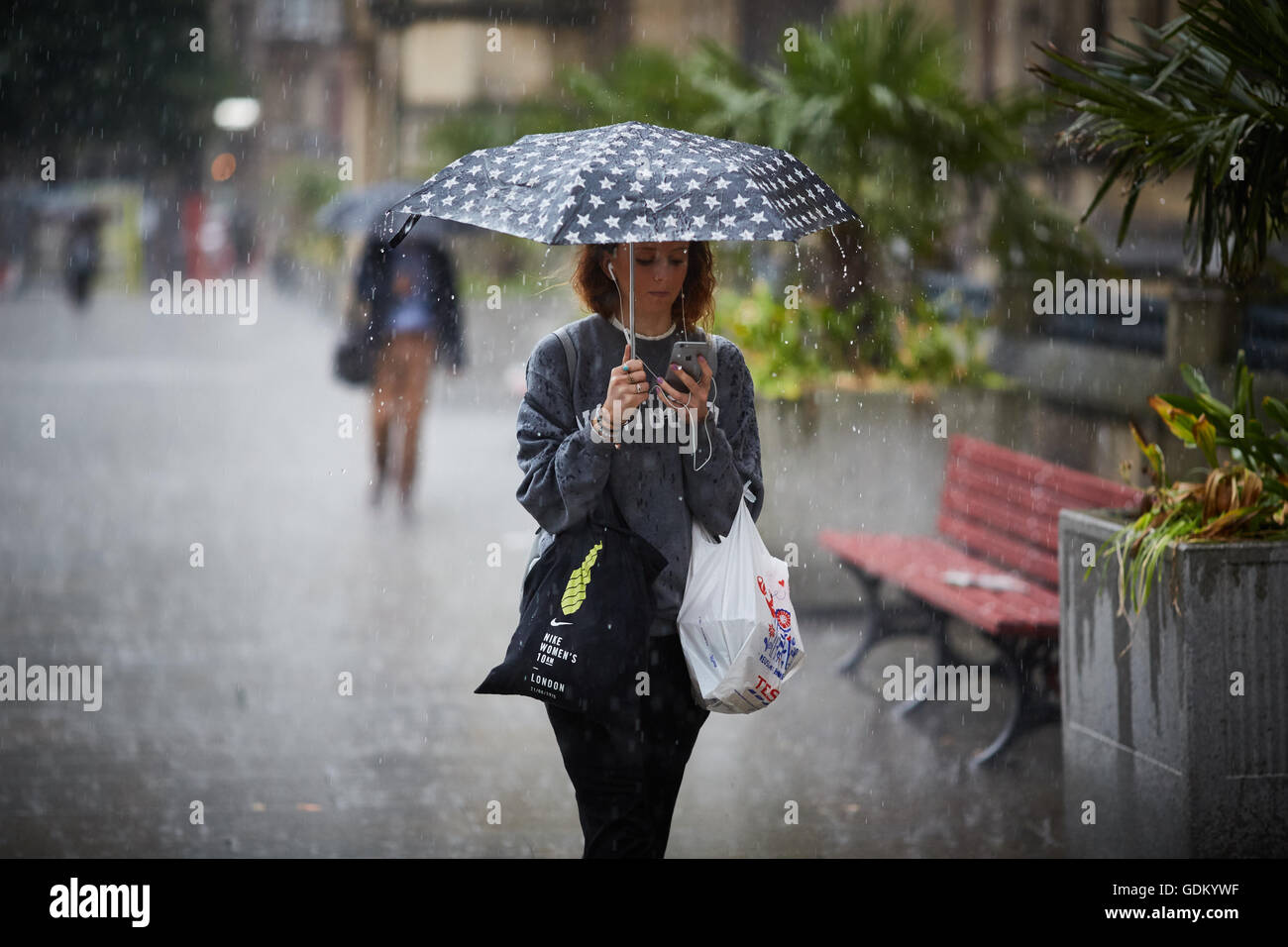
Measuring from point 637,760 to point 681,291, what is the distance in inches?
45.9

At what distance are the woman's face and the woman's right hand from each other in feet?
0.92

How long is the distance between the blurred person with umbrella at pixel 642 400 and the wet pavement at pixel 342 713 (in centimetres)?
153

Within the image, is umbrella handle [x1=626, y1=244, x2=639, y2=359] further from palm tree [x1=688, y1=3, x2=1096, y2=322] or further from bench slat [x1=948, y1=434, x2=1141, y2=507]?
palm tree [x1=688, y1=3, x2=1096, y2=322]

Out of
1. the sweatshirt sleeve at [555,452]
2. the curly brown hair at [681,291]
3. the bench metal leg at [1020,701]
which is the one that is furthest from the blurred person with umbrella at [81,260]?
the sweatshirt sleeve at [555,452]

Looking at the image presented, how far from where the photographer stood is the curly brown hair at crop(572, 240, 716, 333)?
14.5 ft

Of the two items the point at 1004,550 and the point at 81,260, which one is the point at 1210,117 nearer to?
the point at 1004,550

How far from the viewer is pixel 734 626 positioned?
4242 mm

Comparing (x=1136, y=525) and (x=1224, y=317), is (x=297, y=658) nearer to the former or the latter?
(x=1136, y=525)

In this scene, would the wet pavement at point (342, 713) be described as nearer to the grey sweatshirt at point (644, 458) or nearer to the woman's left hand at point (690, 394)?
the grey sweatshirt at point (644, 458)

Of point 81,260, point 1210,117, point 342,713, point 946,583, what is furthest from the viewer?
point 81,260

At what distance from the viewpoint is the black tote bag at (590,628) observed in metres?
4.14

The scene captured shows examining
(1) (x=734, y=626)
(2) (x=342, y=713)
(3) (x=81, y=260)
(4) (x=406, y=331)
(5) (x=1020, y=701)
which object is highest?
(3) (x=81, y=260)

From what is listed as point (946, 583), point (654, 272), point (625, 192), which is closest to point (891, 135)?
point (946, 583)

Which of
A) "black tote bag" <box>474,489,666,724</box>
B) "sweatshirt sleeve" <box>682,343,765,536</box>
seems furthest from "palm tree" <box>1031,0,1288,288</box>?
"black tote bag" <box>474,489,666,724</box>
